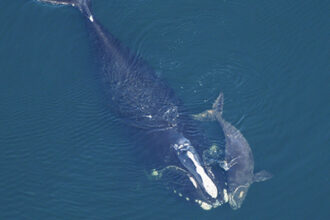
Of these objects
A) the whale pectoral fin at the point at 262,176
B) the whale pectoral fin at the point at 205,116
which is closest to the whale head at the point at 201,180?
the whale pectoral fin at the point at 262,176

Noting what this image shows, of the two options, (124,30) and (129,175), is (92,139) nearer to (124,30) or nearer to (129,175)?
(129,175)

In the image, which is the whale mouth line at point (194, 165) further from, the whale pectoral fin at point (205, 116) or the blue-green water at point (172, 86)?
the whale pectoral fin at point (205, 116)

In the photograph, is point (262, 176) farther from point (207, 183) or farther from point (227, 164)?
point (207, 183)

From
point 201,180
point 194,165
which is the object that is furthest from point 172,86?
point 201,180

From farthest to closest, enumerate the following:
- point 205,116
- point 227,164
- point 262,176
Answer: point 205,116
point 227,164
point 262,176

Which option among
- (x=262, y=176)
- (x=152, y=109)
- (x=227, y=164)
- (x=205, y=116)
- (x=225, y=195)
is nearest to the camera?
(x=225, y=195)

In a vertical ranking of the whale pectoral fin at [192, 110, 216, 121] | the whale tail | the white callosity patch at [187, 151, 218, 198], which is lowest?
the white callosity patch at [187, 151, 218, 198]

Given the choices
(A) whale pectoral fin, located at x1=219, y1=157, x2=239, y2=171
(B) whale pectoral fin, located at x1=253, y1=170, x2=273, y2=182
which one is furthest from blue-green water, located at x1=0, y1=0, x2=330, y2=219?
(A) whale pectoral fin, located at x1=219, y1=157, x2=239, y2=171

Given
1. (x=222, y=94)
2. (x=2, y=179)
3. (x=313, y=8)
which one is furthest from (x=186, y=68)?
(x=2, y=179)

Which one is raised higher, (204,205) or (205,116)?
(205,116)

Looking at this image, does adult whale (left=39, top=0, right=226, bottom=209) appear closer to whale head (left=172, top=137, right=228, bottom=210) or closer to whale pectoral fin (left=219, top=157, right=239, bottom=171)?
whale head (left=172, top=137, right=228, bottom=210)
